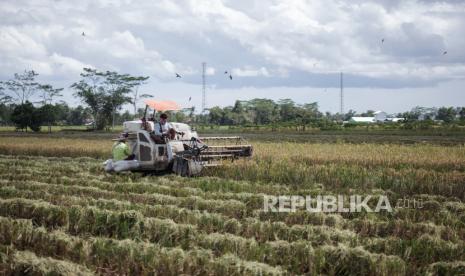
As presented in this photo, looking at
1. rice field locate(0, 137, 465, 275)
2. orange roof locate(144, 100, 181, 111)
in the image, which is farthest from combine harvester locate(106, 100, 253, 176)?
rice field locate(0, 137, 465, 275)

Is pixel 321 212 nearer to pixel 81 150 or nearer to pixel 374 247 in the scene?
pixel 374 247

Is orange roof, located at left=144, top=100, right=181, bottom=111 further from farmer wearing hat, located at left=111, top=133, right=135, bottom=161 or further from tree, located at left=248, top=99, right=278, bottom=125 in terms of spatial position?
tree, located at left=248, top=99, right=278, bottom=125

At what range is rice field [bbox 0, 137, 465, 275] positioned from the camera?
5.69m

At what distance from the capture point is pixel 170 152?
552 inches

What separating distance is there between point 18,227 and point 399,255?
491cm

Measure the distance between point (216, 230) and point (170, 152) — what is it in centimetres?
686

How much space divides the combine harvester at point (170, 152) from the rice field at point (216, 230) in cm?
96

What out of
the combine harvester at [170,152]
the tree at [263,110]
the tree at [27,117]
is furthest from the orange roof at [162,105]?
the tree at [263,110]

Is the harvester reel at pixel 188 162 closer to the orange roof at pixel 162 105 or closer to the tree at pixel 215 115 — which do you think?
the orange roof at pixel 162 105

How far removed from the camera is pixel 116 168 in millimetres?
14586

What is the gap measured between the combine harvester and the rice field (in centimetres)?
96

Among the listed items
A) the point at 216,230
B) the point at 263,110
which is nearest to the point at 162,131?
the point at 216,230

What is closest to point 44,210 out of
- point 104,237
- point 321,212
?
point 104,237

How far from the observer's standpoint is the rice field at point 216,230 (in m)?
5.69
